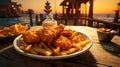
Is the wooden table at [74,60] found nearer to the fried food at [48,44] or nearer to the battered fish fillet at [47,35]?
the fried food at [48,44]

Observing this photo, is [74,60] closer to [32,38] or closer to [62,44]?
[62,44]

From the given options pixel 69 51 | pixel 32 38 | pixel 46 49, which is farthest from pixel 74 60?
pixel 32 38

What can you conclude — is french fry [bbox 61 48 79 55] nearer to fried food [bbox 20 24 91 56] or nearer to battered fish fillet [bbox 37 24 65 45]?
fried food [bbox 20 24 91 56]

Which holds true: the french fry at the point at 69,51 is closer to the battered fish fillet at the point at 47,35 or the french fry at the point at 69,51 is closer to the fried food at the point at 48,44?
the fried food at the point at 48,44

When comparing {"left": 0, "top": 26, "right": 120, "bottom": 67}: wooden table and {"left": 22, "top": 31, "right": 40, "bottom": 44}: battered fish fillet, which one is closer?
{"left": 0, "top": 26, "right": 120, "bottom": 67}: wooden table

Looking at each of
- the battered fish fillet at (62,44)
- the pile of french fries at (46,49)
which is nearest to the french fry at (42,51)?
the pile of french fries at (46,49)

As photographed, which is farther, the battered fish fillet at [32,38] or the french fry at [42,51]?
the battered fish fillet at [32,38]

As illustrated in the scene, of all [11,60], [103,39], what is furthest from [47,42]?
[103,39]

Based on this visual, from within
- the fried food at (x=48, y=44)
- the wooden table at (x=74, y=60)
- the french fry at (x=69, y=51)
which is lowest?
the wooden table at (x=74, y=60)

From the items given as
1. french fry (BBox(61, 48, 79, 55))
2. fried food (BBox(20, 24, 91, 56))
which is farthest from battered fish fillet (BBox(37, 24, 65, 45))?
french fry (BBox(61, 48, 79, 55))

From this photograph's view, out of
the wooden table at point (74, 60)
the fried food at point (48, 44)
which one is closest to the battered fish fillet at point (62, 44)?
the fried food at point (48, 44)

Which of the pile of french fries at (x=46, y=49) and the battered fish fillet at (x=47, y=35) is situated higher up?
the battered fish fillet at (x=47, y=35)

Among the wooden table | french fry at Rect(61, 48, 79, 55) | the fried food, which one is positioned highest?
the fried food

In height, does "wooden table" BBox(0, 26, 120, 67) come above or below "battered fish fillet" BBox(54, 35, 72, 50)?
below
